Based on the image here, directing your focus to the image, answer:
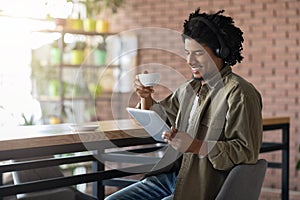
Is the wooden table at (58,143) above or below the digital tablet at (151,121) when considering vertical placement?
below

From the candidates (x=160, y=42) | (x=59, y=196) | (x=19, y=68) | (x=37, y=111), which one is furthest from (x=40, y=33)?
(x=59, y=196)

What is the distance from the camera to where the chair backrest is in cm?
239

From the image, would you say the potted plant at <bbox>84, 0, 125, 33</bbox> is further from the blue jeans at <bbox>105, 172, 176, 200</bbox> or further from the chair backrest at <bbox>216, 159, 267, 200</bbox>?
the chair backrest at <bbox>216, 159, 267, 200</bbox>

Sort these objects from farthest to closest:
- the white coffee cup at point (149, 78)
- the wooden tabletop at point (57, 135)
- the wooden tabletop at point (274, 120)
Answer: the wooden tabletop at point (274, 120), the white coffee cup at point (149, 78), the wooden tabletop at point (57, 135)

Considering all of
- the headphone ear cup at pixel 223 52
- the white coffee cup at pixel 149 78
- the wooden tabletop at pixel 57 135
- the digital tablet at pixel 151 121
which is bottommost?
the wooden tabletop at pixel 57 135

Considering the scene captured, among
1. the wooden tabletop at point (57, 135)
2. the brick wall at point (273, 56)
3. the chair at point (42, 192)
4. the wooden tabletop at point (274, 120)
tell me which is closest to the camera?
the wooden tabletop at point (57, 135)

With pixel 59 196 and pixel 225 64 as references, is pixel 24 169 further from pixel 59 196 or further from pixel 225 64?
pixel 225 64

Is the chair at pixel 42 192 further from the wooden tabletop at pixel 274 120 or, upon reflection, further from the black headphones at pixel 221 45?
the wooden tabletop at pixel 274 120

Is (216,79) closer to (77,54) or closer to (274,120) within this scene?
(274,120)

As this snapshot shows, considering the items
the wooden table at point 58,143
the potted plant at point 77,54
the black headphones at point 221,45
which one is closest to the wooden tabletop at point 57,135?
the wooden table at point 58,143

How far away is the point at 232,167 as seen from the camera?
2.41 m

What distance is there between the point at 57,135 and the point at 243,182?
80 centimetres

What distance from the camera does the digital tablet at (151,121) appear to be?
241 cm

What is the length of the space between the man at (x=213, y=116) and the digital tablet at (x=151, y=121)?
115 millimetres
